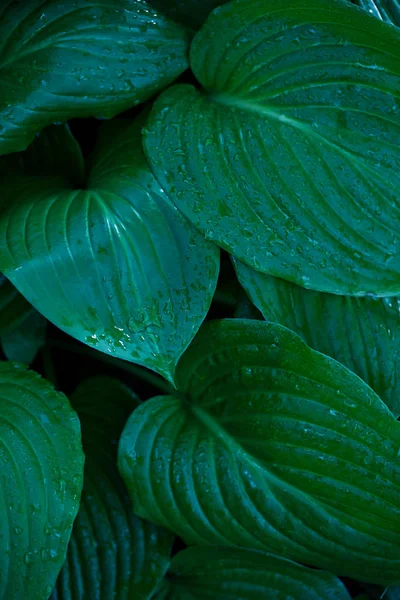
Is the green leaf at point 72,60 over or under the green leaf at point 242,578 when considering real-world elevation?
over

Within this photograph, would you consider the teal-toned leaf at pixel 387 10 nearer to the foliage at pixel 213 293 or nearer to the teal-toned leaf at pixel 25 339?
the foliage at pixel 213 293

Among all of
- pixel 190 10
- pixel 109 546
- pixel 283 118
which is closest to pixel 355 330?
pixel 283 118

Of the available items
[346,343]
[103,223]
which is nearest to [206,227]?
[103,223]

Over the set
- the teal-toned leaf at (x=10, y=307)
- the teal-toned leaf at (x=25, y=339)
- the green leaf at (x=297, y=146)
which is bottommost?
the teal-toned leaf at (x=25, y=339)

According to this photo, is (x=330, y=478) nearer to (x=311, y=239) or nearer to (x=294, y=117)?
(x=311, y=239)

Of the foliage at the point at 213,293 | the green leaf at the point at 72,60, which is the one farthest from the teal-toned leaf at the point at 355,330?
the green leaf at the point at 72,60

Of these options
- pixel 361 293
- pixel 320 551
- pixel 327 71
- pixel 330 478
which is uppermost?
pixel 327 71

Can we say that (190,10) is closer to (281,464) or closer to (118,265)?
(118,265)
